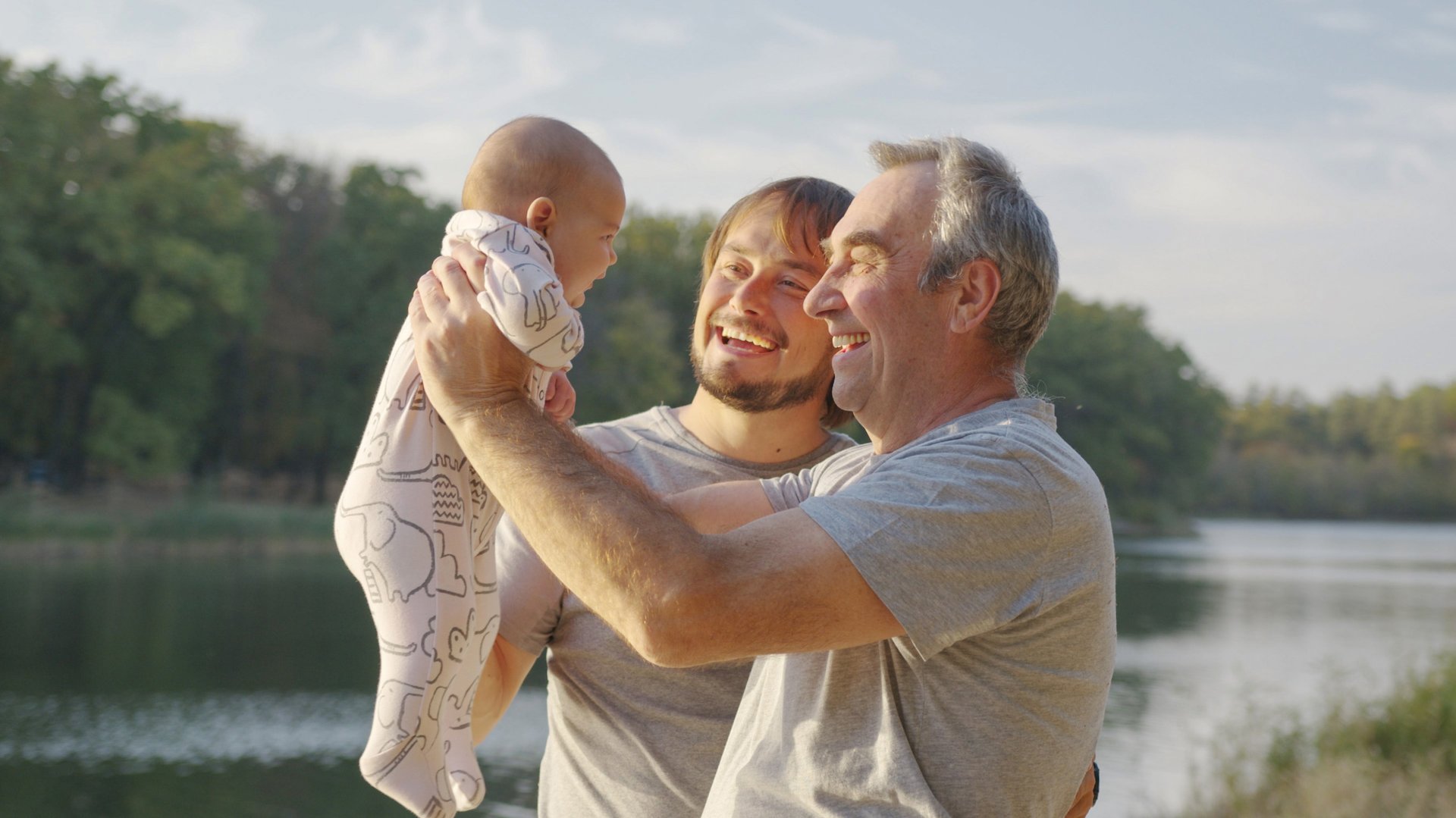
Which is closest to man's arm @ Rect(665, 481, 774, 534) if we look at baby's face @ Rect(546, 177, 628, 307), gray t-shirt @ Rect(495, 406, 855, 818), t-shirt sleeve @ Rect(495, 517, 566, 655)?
gray t-shirt @ Rect(495, 406, 855, 818)

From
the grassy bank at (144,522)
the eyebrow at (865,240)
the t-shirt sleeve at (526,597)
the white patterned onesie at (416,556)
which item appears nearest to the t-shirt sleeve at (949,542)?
the eyebrow at (865,240)

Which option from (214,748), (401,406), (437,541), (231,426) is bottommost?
(231,426)

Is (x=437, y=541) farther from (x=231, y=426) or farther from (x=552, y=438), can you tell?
(x=231, y=426)

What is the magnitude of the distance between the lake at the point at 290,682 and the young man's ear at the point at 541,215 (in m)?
8.73

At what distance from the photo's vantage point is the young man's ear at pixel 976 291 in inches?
89.3

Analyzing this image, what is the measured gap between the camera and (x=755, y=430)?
10.8ft

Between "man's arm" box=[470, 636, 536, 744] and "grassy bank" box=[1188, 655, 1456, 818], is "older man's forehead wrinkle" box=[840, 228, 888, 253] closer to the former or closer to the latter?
"man's arm" box=[470, 636, 536, 744]

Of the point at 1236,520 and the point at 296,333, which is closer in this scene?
the point at 296,333

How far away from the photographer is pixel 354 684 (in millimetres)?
19031

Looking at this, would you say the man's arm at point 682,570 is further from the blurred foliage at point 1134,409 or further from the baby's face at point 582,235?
the blurred foliage at point 1134,409

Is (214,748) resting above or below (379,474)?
below

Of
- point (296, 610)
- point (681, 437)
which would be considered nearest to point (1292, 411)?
point (296, 610)

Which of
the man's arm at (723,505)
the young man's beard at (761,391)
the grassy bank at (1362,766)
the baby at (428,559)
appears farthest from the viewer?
the grassy bank at (1362,766)

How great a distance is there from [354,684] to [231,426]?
87.4 feet
